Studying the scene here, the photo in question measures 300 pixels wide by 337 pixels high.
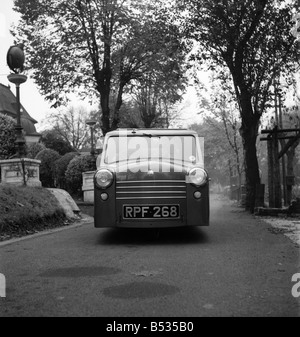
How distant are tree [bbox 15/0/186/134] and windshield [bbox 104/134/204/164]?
45.0 ft

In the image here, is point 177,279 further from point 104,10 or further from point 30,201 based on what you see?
point 104,10

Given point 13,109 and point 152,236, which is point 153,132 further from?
point 13,109

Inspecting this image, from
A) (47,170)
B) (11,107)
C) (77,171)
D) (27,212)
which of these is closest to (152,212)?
(27,212)

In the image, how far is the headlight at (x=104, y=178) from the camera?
6289 mm

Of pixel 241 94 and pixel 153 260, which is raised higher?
pixel 241 94

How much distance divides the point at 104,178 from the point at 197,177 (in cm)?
140

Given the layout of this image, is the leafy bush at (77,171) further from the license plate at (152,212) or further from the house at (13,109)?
the house at (13,109)

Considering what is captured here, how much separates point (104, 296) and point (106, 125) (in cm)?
2007

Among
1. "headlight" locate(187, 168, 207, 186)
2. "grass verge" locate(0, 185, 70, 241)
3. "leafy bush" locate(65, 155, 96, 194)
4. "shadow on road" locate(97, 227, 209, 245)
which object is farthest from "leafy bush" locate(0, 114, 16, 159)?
"headlight" locate(187, 168, 207, 186)

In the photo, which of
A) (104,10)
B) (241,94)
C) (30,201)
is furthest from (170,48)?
(30,201)

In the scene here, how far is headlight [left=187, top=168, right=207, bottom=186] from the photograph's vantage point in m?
6.23

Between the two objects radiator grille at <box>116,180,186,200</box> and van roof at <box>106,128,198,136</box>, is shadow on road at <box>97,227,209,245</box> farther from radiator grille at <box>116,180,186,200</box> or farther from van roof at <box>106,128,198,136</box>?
van roof at <box>106,128,198,136</box>

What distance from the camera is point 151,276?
13.5 ft
